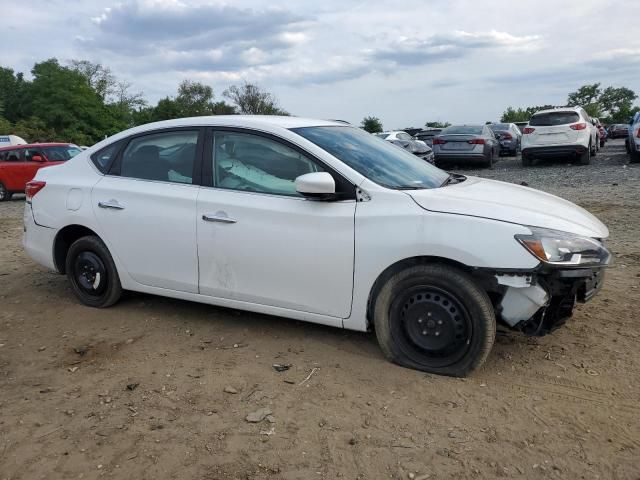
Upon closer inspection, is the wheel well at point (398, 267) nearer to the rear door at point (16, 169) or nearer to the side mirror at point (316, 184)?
the side mirror at point (316, 184)

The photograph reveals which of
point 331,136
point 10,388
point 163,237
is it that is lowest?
point 10,388

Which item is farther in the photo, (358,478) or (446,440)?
(446,440)

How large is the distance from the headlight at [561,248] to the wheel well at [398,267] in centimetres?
39

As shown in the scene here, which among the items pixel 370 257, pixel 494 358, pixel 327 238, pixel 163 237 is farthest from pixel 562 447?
pixel 163 237

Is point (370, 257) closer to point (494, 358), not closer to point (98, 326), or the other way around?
point (494, 358)

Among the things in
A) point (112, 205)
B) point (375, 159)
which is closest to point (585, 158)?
point (375, 159)

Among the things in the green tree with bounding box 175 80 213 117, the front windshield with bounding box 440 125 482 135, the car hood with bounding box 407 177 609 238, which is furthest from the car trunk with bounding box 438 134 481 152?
Answer: the green tree with bounding box 175 80 213 117

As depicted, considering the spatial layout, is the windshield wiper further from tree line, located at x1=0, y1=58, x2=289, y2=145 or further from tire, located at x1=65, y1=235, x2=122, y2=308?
tree line, located at x1=0, y1=58, x2=289, y2=145

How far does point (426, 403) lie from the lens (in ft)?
10.2

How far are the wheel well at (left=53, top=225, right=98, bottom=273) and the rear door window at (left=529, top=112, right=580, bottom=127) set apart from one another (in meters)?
13.9

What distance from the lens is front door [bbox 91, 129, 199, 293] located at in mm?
4164

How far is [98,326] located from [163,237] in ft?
3.21

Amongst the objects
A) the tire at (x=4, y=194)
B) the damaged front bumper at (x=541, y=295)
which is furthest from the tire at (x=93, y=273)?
the tire at (x=4, y=194)

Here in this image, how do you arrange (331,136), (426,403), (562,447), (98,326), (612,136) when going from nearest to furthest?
1. (562,447)
2. (426,403)
3. (331,136)
4. (98,326)
5. (612,136)
